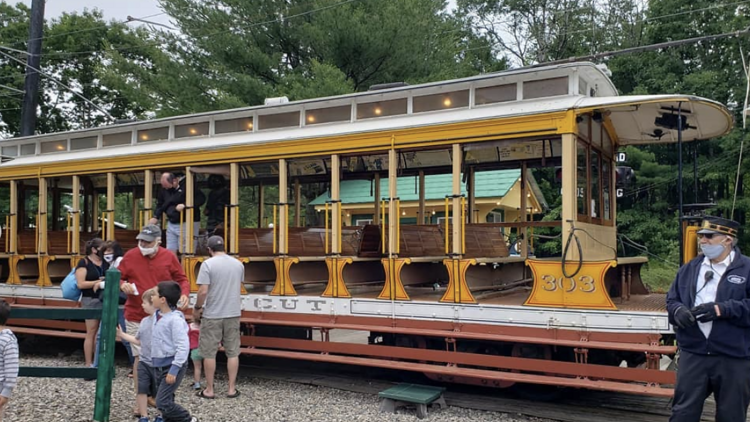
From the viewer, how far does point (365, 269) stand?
8.40 metres

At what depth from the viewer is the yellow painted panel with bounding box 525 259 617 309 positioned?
558 centimetres

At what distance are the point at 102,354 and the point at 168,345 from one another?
637mm

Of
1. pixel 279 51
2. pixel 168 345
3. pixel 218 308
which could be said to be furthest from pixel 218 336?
pixel 279 51

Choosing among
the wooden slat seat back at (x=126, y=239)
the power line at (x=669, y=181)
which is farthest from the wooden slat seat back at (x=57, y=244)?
the power line at (x=669, y=181)

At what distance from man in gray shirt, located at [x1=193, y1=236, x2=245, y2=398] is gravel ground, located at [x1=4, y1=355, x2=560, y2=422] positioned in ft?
1.13

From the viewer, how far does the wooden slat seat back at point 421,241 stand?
7.51 metres

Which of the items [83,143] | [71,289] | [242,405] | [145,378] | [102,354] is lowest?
[242,405]

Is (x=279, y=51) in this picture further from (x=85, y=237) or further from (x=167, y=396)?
(x=167, y=396)

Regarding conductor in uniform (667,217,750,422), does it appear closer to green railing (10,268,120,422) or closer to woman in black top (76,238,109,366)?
green railing (10,268,120,422)

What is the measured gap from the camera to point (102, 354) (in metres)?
5.08

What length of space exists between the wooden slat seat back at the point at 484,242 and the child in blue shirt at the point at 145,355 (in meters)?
3.66

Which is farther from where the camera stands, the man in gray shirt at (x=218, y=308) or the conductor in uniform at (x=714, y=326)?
the man in gray shirt at (x=218, y=308)

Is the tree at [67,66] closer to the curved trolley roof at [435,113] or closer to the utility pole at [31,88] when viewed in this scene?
the utility pole at [31,88]

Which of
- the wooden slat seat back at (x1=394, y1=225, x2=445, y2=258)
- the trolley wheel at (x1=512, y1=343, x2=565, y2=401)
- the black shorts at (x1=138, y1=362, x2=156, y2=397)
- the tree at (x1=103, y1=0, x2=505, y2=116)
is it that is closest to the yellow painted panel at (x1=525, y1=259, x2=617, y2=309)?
the trolley wheel at (x1=512, y1=343, x2=565, y2=401)
